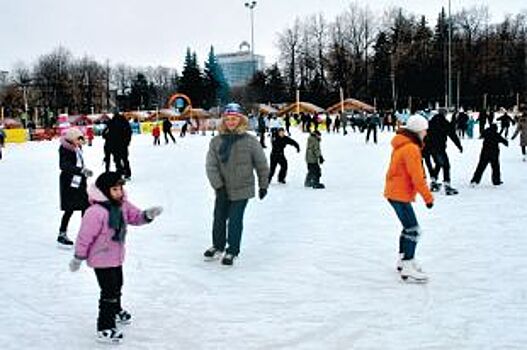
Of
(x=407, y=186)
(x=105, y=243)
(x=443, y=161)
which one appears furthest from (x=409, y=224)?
(x=443, y=161)

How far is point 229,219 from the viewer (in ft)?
19.5

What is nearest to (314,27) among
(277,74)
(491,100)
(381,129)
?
(277,74)

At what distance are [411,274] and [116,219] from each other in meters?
2.58

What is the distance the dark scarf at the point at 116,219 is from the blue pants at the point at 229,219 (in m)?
1.82

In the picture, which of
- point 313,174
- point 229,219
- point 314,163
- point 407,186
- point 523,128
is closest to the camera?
point 407,186

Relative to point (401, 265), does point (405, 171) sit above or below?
above

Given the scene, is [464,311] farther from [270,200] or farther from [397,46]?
[397,46]

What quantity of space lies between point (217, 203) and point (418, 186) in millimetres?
1923

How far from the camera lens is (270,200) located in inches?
414

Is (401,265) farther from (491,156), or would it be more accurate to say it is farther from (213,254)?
(491,156)

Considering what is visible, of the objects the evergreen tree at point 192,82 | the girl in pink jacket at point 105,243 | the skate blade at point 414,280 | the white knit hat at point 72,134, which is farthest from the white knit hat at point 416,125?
the evergreen tree at point 192,82

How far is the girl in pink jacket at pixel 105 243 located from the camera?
13.2ft

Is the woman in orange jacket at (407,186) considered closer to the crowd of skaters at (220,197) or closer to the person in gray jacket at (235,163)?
the crowd of skaters at (220,197)

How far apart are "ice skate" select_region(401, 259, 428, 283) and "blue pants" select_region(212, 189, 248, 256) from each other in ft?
5.16
